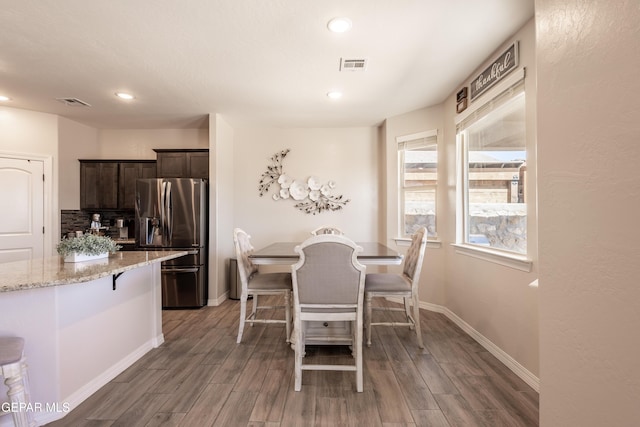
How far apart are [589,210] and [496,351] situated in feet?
6.63

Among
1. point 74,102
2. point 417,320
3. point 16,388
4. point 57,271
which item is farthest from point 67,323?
point 74,102

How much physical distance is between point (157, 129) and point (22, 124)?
5.01 feet

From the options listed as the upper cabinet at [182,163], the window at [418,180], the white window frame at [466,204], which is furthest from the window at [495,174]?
the upper cabinet at [182,163]

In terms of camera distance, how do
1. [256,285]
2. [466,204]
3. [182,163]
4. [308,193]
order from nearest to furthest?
[256,285] < [466,204] < [182,163] < [308,193]

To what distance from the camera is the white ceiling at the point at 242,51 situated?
1863 millimetres

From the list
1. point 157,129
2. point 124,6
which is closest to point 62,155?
point 157,129

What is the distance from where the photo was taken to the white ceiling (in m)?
1.86

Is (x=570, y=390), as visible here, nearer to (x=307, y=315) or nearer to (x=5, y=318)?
(x=307, y=315)

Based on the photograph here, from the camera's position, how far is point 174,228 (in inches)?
140

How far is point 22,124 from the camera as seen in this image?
364 centimetres

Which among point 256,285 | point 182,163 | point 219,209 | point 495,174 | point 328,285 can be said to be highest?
point 182,163

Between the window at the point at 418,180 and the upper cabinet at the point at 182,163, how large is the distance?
2770 mm

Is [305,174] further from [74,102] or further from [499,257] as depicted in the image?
[74,102]

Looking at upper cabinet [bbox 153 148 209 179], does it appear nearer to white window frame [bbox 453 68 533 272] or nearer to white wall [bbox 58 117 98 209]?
white wall [bbox 58 117 98 209]
